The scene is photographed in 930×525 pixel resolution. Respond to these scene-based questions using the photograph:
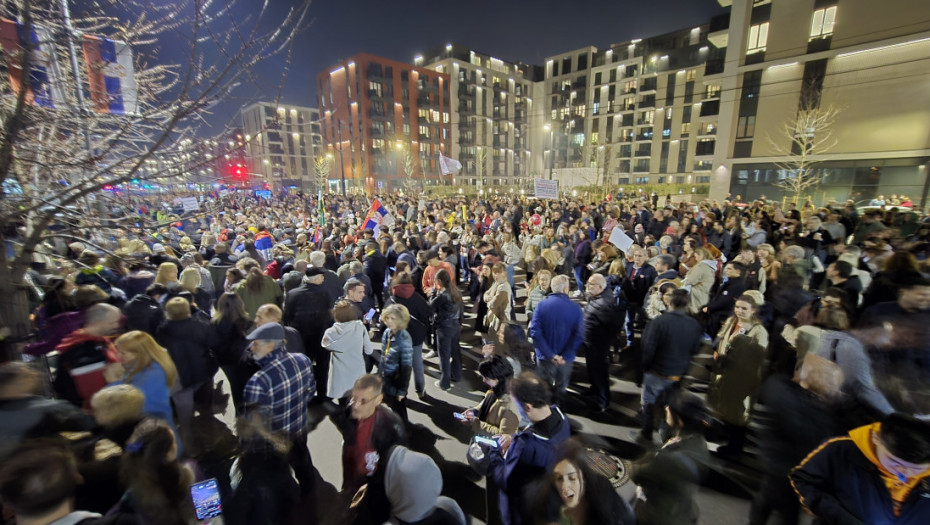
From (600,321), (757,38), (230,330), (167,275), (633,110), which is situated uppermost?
(633,110)

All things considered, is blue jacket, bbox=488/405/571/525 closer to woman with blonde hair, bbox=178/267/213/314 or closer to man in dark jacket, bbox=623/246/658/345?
man in dark jacket, bbox=623/246/658/345

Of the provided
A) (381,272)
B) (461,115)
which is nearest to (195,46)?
(381,272)

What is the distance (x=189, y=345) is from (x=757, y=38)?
3466cm

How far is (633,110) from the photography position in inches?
2266

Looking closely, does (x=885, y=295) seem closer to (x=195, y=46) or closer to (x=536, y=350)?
(x=536, y=350)

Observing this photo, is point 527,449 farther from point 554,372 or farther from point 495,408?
point 554,372

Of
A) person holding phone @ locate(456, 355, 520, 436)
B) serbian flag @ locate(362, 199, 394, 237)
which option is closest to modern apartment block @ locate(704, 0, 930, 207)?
serbian flag @ locate(362, 199, 394, 237)

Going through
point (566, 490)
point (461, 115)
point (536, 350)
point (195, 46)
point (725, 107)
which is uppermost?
point (461, 115)

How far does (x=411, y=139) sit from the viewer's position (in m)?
60.9

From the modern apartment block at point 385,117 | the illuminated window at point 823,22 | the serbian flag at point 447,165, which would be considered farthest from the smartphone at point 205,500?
the modern apartment block at point 385,117

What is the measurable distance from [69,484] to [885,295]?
813cm

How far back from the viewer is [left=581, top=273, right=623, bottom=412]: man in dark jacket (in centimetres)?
477

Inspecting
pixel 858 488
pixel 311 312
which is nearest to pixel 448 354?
pixel 311 312

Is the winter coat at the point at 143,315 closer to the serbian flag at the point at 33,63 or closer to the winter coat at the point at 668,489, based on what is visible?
the serbian flag at the point at 33,63
